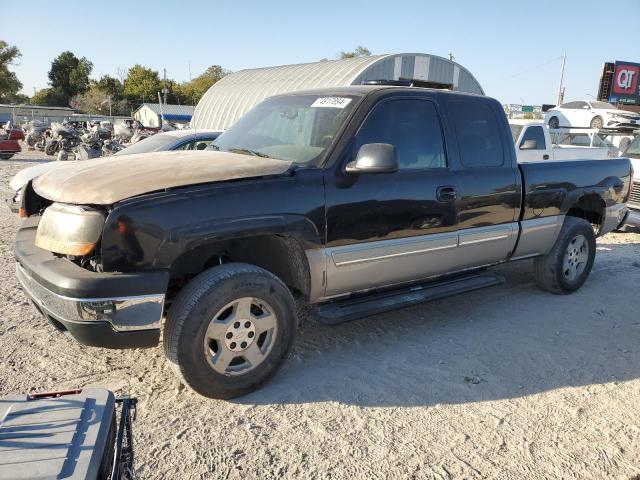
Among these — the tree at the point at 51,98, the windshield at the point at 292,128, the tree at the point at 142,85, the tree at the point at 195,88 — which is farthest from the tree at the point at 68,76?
the windshield at the point at 292,128

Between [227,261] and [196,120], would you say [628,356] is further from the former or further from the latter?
[196,120]

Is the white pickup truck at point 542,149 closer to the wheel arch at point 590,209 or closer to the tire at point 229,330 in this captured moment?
the wheel arch at point 590,209

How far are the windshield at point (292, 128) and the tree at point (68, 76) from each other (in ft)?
316

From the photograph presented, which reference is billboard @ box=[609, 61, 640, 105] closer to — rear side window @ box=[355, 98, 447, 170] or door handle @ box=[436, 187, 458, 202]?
rear side window @ box=[355, 98, 447, 170]

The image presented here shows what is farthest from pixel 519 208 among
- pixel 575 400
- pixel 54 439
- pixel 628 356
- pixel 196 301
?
pixel 54 439

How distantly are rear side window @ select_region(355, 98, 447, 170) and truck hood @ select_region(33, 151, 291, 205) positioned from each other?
2.52 ft

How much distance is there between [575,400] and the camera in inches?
136

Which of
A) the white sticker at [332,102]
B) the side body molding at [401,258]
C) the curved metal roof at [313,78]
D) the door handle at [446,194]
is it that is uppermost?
the curved metal roof at [313,78]

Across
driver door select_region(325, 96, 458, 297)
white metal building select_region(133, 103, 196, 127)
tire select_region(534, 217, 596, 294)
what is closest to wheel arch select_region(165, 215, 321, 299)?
driver door select_region(325, 96, 458, 297)

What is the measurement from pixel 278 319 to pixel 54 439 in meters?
2.01

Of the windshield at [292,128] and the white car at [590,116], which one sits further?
the white car at [590,116]

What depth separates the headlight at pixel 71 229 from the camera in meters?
2.88

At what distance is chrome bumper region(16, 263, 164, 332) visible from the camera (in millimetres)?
2803

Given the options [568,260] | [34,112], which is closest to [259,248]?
[568,260]
